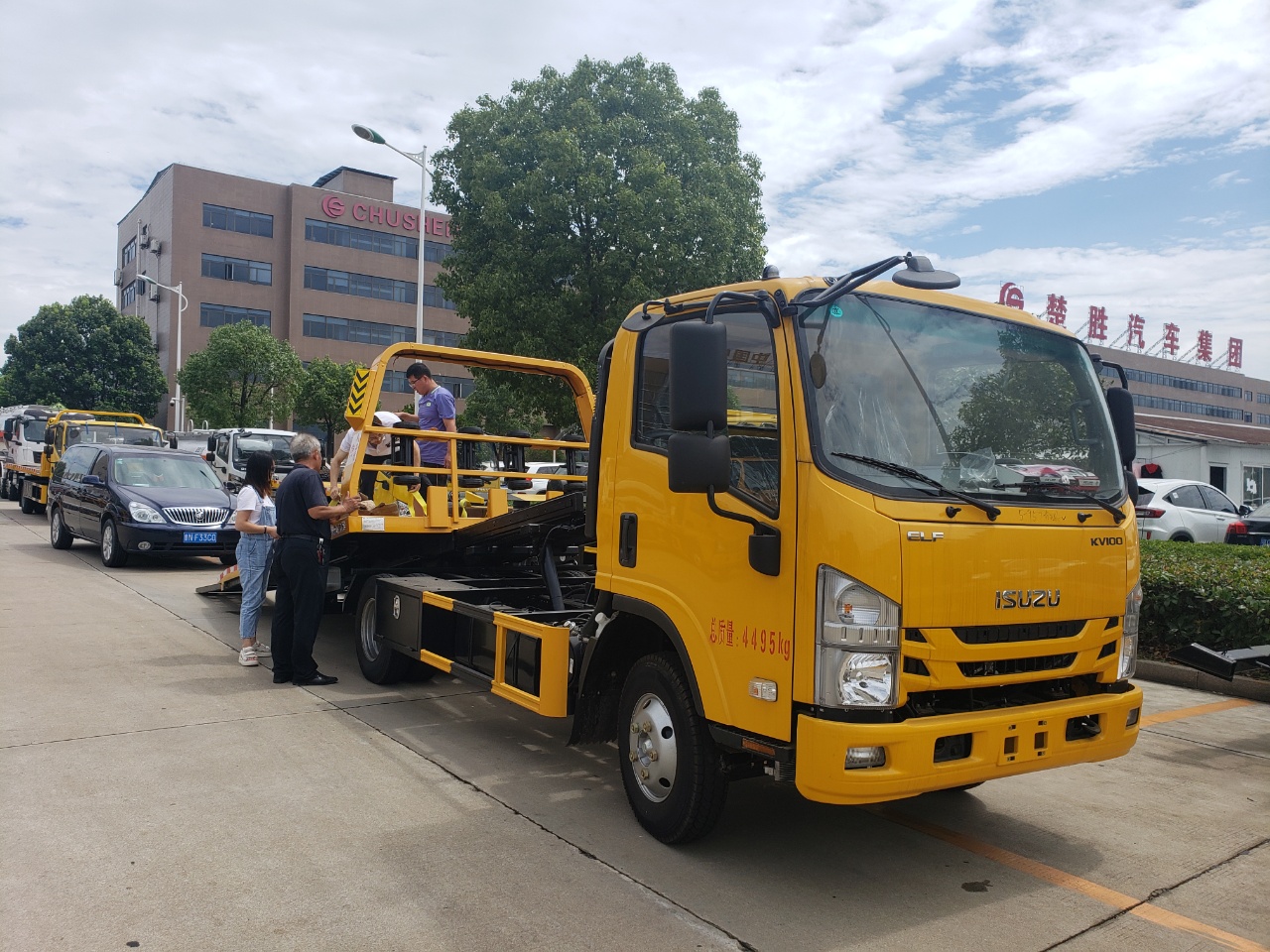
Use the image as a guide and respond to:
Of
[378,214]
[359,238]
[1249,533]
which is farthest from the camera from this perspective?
[378,214]

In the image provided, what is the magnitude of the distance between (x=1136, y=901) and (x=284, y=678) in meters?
5.57

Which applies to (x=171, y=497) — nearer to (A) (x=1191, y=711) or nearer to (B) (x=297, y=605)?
(B) (x=297, y=605)

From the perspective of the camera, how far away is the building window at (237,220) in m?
56.0

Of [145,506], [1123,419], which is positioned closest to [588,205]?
[145,506]

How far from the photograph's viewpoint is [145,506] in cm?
1285

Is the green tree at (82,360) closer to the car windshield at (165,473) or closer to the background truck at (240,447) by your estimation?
the background truck at (240,447)

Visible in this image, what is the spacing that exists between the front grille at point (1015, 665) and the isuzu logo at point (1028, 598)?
21 cm

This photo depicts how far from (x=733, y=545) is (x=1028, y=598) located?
1.12 metres

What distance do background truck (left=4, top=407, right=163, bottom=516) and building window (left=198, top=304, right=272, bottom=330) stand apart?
32.7 m

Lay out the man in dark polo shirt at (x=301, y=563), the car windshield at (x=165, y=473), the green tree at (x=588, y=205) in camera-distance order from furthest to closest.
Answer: the green tree at (x=588, y=205)
the car windshield at (x=165, y=473)
the man in dark polo shirt at (x=301, y=563)

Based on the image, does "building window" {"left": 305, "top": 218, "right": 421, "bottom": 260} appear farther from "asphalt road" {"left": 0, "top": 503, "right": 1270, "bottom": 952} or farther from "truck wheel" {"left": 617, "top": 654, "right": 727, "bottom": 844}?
"truck wheel" {"left": 617, "top": 654, "right": 727, "bottom": 844}

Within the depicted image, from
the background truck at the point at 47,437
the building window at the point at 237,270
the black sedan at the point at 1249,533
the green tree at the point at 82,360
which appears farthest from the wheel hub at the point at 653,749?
the building window at the point at 237,270

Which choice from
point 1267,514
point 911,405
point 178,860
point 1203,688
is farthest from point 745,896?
point 1267,514

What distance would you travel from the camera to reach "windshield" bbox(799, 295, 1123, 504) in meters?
3.75
